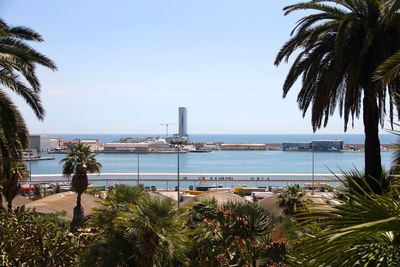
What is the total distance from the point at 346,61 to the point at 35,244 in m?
8.82

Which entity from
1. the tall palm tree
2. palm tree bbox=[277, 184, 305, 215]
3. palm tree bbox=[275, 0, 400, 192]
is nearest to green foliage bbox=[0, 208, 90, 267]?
the tall palm tree

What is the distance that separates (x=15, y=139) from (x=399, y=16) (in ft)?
31.5

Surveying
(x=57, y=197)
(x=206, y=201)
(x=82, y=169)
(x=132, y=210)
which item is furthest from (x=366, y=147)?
(x=57, y=197)

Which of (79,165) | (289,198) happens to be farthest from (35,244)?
(79,165)

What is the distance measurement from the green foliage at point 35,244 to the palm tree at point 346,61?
714cm

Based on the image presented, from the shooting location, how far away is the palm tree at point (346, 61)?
12.3 meters

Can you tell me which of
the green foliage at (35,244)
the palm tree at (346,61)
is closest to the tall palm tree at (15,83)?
the green foliage at (35,244)

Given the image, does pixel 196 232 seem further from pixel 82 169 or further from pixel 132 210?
pixel 82 169

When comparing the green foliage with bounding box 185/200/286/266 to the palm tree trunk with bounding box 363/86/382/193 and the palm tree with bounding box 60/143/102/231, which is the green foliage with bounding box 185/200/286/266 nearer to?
the palm tree trunk with bounding box 363/86/382/193

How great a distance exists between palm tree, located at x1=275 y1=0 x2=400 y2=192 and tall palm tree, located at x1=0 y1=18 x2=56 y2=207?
6.72m

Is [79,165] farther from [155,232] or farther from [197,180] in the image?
[197,180]

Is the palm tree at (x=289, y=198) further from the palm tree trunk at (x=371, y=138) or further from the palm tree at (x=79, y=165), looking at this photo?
the palm tree at (x=79, y=165)

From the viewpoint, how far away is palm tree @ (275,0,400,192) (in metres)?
12.3

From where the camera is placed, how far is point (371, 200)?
259cm
